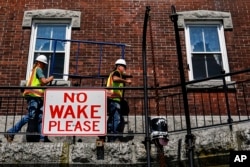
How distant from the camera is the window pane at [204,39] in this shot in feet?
Answer: 34.2

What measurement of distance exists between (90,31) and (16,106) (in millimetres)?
2740

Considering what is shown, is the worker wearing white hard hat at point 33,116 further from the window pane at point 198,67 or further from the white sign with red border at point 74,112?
the window pane at point 198,67

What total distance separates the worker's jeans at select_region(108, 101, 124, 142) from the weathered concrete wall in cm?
90

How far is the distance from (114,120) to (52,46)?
3.50 metres

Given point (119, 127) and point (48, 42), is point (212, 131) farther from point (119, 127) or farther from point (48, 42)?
point (48, 42)

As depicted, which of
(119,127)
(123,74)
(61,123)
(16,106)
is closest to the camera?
(61,123)

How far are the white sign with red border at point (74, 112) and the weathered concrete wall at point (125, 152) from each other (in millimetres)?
354

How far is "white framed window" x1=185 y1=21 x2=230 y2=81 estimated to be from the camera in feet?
33.0

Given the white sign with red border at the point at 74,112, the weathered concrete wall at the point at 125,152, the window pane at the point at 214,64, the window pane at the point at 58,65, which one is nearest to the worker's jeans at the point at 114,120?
the weathered concrete wall at the point at 125,152

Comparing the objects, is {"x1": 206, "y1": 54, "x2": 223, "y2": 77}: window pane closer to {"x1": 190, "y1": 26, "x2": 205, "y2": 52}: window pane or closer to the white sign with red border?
{"x1": 190, "y1": 26, "x2": 205, "y2": 52}: window pane

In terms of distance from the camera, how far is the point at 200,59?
1025cm

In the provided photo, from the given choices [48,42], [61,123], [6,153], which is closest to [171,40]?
[48,42]

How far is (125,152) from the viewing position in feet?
22.1

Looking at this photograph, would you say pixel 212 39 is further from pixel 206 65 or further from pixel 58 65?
pixel 58 65
